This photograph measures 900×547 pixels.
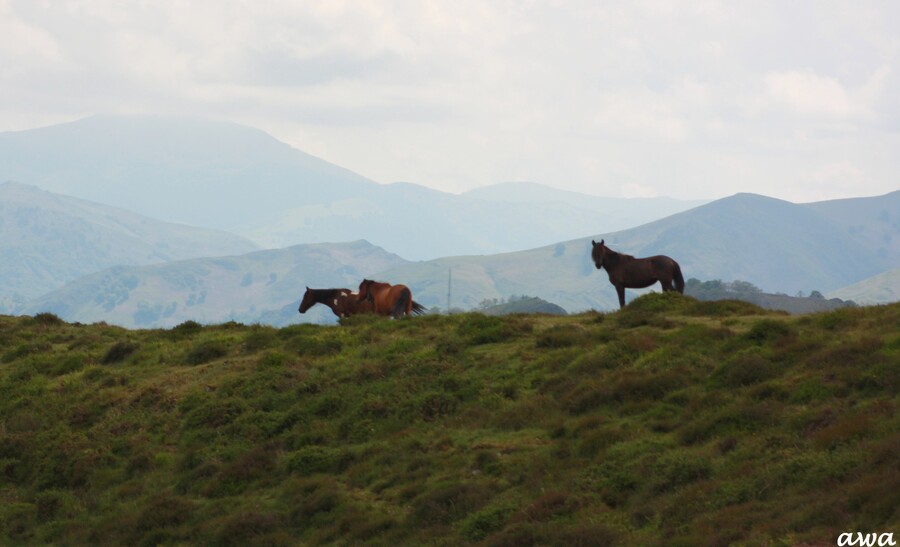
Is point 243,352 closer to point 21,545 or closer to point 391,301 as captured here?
point 391,301

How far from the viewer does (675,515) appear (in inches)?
677

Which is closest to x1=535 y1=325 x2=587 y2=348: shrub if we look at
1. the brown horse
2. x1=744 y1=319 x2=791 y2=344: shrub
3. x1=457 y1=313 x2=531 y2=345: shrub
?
x1=457 y1=313 x2=531 y2=345: shrub

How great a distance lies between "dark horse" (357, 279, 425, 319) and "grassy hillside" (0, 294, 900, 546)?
15.3ft

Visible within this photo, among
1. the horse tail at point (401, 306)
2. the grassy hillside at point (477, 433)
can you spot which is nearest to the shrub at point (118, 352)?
the grassy hillside at point (477, 433)

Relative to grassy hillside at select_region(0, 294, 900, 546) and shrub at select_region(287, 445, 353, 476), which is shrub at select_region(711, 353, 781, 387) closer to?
grassy hillside at select_region(0, 294, 900, 546)

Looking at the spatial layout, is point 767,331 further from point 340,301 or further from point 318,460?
point 340,301

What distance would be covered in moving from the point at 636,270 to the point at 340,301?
11.6 metres

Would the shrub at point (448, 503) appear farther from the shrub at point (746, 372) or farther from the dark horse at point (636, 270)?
the dark horse at point (636, 270)

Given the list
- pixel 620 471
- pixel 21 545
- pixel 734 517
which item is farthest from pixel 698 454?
pixel 21 545

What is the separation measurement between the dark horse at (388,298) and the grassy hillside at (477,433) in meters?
4.67

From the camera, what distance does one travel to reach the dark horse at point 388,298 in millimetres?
37812

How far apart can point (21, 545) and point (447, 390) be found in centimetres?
1019

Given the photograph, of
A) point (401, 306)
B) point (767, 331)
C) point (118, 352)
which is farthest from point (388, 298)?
point (767, 331)

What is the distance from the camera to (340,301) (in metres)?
39.9
